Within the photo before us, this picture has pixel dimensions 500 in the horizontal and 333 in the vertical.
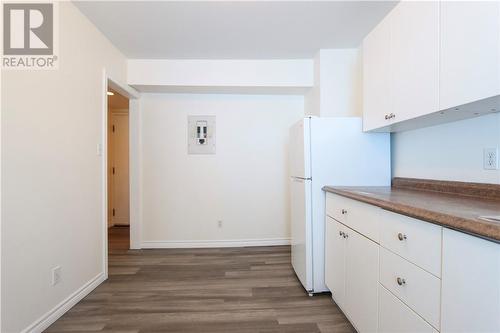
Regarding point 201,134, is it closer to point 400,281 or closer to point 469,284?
point 400,281

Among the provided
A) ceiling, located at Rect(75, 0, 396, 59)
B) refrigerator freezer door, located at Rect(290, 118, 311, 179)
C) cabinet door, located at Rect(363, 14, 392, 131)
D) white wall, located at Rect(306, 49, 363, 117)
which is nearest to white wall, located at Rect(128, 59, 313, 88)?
ceiling, located at Rect(75, 0, 396, 59)

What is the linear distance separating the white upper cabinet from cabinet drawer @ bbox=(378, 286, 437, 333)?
1017mm

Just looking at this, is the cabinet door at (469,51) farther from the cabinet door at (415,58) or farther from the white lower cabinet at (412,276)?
the white lower cabinet at (412,276)

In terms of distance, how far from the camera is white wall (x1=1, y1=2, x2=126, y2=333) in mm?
1456

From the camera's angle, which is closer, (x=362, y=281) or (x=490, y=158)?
(x=490, y=158)

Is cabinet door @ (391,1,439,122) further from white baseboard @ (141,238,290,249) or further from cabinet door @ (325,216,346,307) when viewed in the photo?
white baseboard @ (141,238,290,249)

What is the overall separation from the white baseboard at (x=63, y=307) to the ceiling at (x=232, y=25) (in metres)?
2.40

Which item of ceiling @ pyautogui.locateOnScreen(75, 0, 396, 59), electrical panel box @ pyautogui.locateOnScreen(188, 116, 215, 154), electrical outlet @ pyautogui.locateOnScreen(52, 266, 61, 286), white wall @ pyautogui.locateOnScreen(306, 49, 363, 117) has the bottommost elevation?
electrical outlet @ pyautogui.locateOnScreen(52, 266, 61, 286)

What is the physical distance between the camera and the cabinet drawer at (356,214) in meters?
1.38

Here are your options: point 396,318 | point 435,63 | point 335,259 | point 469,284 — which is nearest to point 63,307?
point 335,259

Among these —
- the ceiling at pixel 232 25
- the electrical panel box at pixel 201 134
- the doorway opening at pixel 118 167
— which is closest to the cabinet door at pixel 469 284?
the ceiling at pixel 232 25

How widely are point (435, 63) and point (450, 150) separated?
0.65 metres

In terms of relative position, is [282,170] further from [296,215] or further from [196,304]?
[196,304]

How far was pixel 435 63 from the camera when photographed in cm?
A: 132
